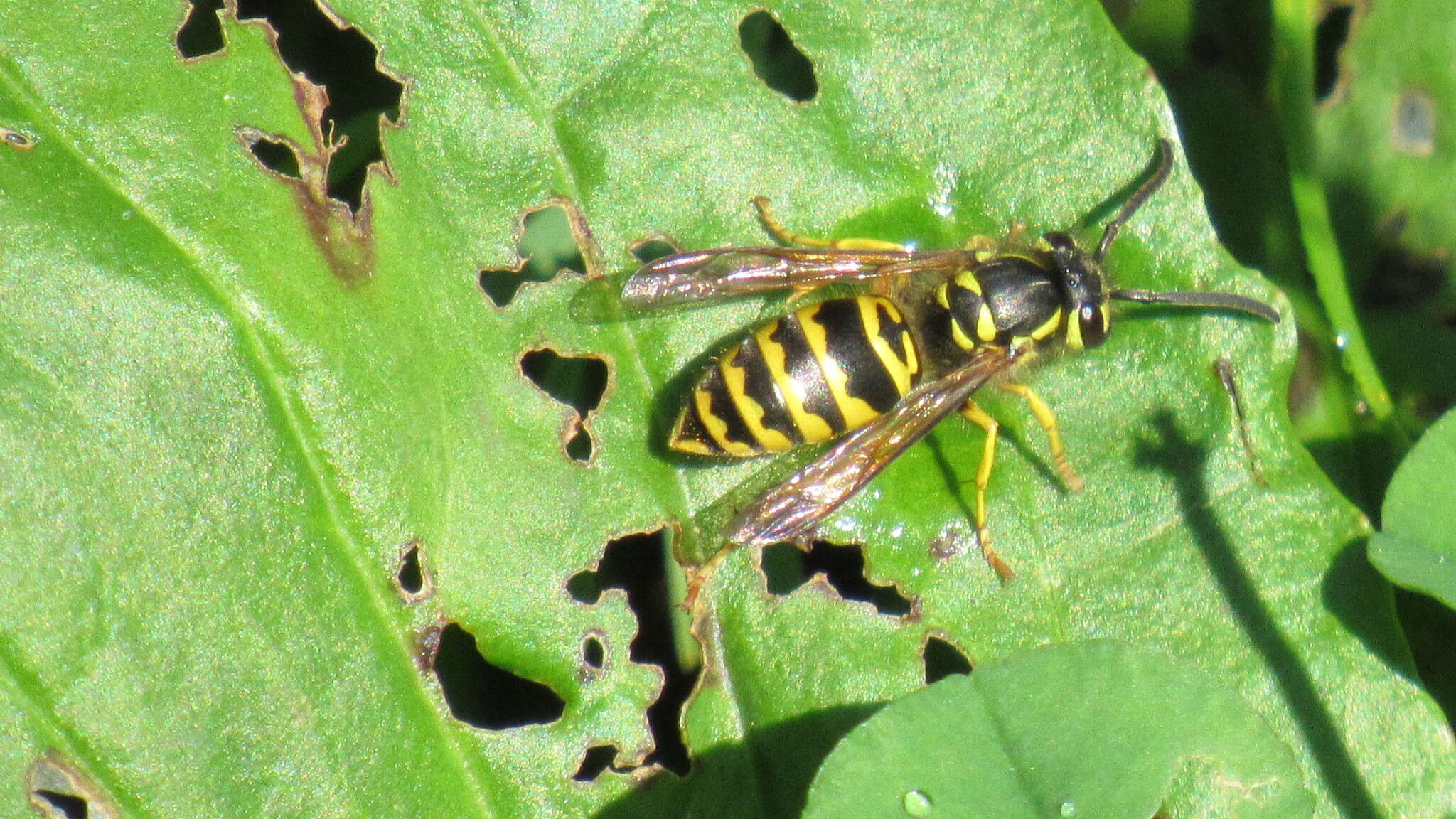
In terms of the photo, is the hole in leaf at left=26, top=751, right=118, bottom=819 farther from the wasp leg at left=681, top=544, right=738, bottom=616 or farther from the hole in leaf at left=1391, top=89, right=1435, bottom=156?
the hole in leaf at left=1391, top=89, right=1435, bottom=156

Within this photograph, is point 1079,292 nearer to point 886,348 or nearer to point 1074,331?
point 1074,331

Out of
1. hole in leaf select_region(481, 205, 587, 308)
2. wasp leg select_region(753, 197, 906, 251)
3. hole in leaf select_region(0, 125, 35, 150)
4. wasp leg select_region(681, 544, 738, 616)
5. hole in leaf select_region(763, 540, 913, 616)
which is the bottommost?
hole in leaf select_region(763, 540, 913, 616)

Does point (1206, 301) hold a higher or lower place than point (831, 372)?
higher

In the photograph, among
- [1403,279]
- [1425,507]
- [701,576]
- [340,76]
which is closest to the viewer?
[1425,507]

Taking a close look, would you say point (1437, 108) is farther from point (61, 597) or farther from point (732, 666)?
point (61, 597)

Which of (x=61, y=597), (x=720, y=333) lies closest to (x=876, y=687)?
(x=720, y=333)

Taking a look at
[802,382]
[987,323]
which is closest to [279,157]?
[802,382]

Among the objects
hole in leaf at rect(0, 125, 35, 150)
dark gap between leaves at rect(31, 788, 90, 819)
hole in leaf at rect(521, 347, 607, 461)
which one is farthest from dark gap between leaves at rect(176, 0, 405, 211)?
dark gap between leaves at rect(31, 788, 90, 819)
